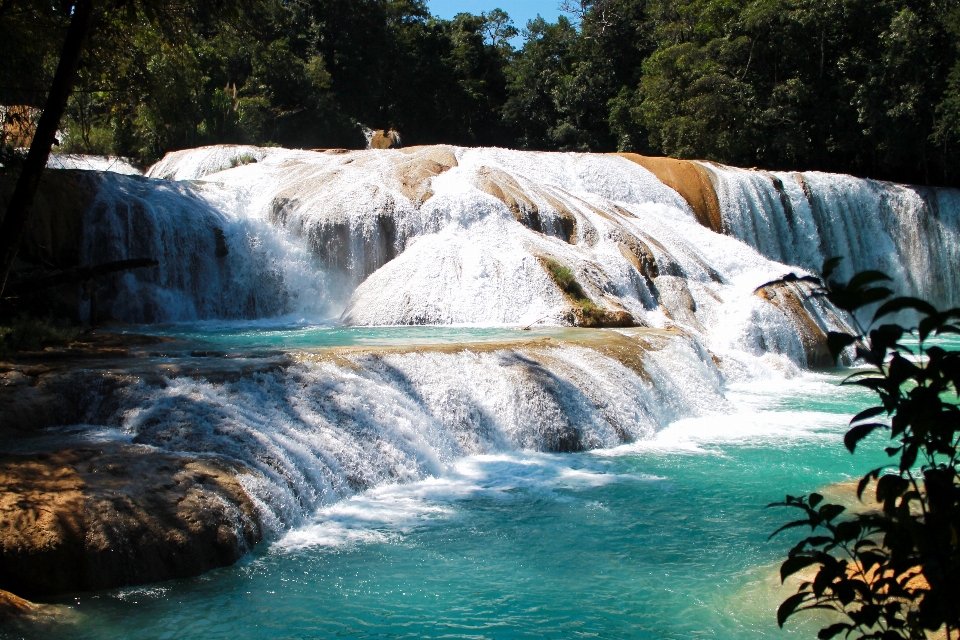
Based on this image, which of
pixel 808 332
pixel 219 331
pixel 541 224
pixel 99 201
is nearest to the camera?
pixel 219 331

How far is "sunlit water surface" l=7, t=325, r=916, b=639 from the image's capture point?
5.24 m

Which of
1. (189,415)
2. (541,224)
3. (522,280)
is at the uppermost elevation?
(541,224)

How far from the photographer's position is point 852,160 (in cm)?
2958

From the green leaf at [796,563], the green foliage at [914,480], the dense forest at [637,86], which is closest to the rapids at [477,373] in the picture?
the green leaf at [796,563]

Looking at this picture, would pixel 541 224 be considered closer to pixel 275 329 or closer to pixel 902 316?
pixel 275 329

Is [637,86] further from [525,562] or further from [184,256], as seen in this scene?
[525,562]

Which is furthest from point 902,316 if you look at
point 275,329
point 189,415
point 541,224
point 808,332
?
point 189,415

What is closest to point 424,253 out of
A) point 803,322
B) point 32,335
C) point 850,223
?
point 803,322

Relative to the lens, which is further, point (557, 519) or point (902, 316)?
point (902, 316)

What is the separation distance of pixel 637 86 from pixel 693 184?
1660 centimetres

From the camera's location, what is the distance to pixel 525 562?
6.29 metres

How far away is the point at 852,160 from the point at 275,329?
2288cm

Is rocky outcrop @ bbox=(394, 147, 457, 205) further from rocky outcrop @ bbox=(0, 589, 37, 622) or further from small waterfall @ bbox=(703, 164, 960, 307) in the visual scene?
rocky outcrop @ bbox=(0, 589, 37, 622)

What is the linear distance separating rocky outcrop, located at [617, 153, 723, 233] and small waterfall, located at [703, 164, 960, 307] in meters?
0.27
